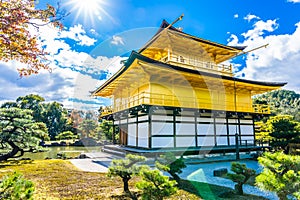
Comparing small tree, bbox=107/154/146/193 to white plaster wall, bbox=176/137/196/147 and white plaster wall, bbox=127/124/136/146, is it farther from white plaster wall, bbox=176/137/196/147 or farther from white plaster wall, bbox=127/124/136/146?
white plaster wall, bbox=127/124/136/146

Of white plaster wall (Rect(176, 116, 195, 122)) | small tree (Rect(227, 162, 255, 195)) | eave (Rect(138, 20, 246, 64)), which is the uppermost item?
eave (Rect(138, 20, 246, 64))

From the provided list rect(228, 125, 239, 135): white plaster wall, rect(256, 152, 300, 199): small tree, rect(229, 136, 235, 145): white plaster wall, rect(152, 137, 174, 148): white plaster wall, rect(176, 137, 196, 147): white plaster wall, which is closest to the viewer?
rect(256, 152, 300, 199): small tree

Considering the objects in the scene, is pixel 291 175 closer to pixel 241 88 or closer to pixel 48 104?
pixel 241 88

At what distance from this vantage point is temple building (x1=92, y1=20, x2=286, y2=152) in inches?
417

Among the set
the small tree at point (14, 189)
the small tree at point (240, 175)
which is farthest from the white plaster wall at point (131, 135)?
the small tree at point (14, 189)

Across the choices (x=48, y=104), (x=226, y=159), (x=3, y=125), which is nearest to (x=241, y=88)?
(x=226, y=159)

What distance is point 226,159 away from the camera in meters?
11.7

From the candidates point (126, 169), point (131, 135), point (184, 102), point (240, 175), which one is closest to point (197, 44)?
point (184, 102)

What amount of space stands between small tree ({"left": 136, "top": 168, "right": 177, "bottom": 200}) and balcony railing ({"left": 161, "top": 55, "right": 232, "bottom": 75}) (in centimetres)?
940

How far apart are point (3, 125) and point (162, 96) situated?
845 centimetres

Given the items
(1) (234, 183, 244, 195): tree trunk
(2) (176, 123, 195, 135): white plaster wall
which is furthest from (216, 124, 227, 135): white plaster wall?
(1) (234, 183, 244, 195): tree trunk

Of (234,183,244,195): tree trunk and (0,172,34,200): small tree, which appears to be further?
(234,183,244,195): tree trunk

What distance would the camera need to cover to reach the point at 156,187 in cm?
407

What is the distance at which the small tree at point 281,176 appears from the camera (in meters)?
3.70
